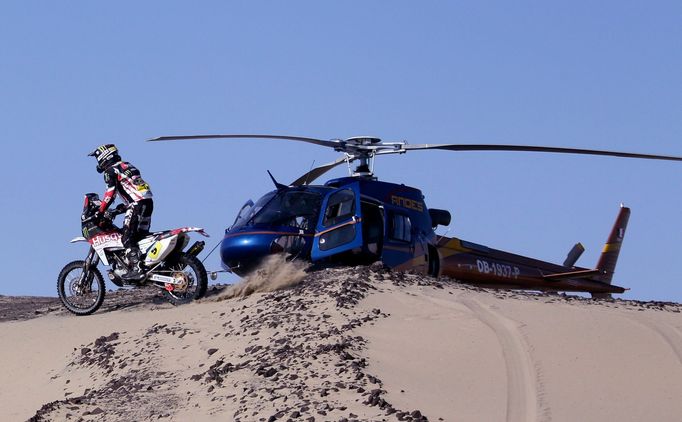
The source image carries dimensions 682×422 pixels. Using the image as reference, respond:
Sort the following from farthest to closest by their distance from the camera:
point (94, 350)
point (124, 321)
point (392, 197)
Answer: point (392, 197) < point (124, 321) < point (94, 350)

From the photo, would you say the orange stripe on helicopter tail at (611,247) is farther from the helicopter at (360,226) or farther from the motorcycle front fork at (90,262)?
the motorcycle front fork at (90,262)

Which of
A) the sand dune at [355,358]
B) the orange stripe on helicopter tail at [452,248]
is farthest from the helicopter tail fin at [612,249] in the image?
the sand dune at [355,358]

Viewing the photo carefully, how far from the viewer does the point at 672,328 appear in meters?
14.4

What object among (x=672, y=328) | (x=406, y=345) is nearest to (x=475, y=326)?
(x=406, y=345)

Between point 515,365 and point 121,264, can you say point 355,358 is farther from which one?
point 121,264

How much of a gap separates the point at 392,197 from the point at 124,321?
175 inches

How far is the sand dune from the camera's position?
11008 mm

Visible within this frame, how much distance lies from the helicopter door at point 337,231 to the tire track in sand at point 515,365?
231cm

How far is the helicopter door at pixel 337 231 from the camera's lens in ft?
53.3

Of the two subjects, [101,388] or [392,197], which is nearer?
[101,388]

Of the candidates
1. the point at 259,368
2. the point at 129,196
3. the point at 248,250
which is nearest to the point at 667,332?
the point at 259,368

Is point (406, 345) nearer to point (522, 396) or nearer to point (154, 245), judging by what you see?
point (522, 396)

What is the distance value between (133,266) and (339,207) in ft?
9.84

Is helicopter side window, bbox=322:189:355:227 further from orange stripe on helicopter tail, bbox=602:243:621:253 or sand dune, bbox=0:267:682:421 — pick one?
orange stripe on helicopter tail, bbox=602:243:621:253
